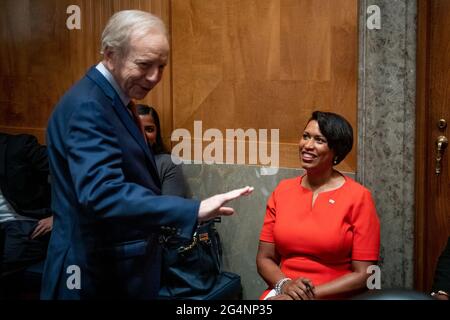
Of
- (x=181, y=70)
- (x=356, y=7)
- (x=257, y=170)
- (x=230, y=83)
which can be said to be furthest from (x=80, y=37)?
(x=356, y=7)

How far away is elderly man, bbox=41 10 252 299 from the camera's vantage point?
142 cm

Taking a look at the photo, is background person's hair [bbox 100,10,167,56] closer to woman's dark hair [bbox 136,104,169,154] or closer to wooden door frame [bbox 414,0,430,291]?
wooden door frame [bbox 414,0,430,291]

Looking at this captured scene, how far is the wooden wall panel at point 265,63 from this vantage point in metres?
2.97

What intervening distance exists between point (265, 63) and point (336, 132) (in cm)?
80

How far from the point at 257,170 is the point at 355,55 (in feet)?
2.71

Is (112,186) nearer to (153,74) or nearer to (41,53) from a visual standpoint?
(153,74)

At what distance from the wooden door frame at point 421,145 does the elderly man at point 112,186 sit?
1583 mm

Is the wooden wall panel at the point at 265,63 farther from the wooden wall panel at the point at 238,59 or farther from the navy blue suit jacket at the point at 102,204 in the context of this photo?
the navy blue suit jacket at the point at 102,204

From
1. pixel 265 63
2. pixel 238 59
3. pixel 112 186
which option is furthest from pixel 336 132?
pixel 112 186

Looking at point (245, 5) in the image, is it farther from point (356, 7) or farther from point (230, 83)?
point (356, 7)

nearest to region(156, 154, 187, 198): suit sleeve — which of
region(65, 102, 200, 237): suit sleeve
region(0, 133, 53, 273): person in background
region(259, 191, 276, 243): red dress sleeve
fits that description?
region(0, 133, 53, 273): person in background

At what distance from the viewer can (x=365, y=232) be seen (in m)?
2.39

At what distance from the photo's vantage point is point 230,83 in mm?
3332
